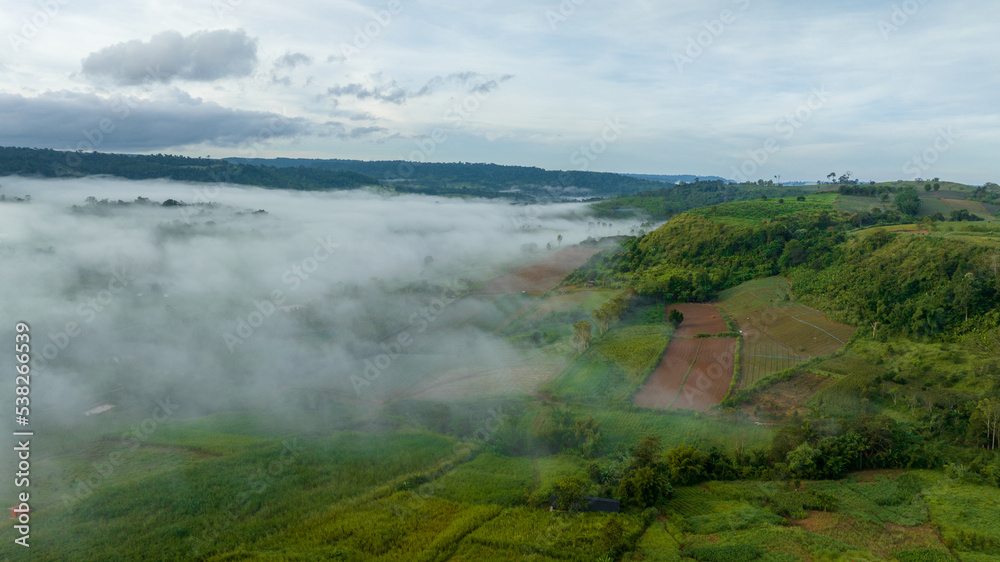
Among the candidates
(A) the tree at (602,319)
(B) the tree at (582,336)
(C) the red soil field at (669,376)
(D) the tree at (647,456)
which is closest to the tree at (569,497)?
(D) the tree at (647,456)

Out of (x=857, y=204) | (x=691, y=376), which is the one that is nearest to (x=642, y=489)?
(x=691, y=376)

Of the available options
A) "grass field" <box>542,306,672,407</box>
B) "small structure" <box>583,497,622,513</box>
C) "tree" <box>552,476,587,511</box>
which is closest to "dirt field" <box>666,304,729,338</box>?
"grass field" <box>542,306,672,407</box>

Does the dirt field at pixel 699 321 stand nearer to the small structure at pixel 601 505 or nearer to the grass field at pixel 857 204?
the small structure at pixel 601 505

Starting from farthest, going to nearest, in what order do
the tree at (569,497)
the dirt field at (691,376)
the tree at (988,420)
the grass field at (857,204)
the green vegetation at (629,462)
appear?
the grass field at (857,204) < the dirt field at (691,376) < the tree at (988,420) < the tree at (569,497) < the green vegetation at (629,462)

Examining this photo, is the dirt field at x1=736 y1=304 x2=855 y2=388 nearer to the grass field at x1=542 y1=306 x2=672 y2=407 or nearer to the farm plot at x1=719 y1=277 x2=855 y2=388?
the farm plot at x1=719 y1=277 x2=855 y2=388

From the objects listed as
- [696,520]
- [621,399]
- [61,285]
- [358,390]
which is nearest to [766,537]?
[696,520]

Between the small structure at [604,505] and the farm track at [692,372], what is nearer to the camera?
the small structure at [604,505]

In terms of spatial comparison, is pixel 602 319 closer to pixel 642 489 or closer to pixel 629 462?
pixel 629 462

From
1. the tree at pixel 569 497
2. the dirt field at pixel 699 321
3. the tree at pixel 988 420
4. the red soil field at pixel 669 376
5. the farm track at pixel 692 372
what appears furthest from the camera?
the dirt field at pixel 699 321
